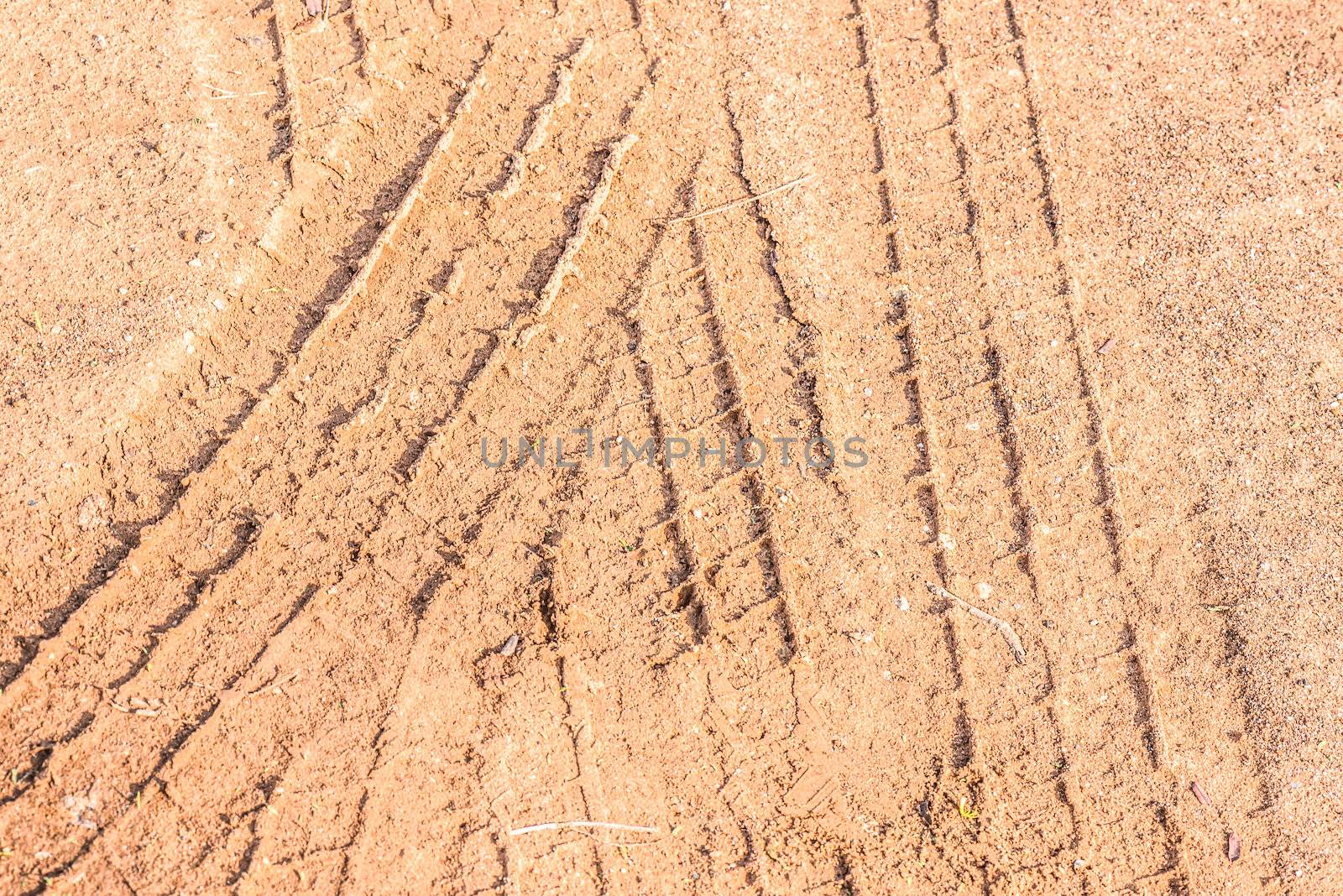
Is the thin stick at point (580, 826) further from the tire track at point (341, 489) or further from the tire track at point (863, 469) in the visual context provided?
the tire track at point (341, 489)

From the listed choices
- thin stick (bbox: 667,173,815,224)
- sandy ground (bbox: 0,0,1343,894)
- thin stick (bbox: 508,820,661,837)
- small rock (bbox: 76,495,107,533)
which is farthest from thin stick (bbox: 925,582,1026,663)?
small rock (bbox: 76,495,107,533)

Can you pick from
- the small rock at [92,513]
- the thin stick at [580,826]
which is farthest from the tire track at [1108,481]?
the small rock at [92,513]

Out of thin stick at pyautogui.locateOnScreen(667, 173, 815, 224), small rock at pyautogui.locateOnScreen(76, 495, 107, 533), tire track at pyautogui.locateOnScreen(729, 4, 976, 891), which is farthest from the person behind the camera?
thin stick at pyautogui.locateOnScreen(667, 173, 815, 224)

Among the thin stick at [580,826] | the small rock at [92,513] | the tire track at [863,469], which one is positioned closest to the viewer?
the thin stick at [580,826]

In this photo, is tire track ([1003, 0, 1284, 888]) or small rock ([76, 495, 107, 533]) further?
small rock ([76, 495, 107, 533])

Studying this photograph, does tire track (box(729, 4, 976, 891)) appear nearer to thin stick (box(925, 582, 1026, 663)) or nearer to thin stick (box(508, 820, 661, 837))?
thin stick (box(925, 582, 1026, 663))

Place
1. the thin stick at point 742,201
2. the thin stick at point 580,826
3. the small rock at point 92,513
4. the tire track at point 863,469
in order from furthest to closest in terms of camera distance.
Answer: the thin stick at point 742,201
the small rock at point 92,513
the tire track at point 863,469
the thin stick at point 580,826
